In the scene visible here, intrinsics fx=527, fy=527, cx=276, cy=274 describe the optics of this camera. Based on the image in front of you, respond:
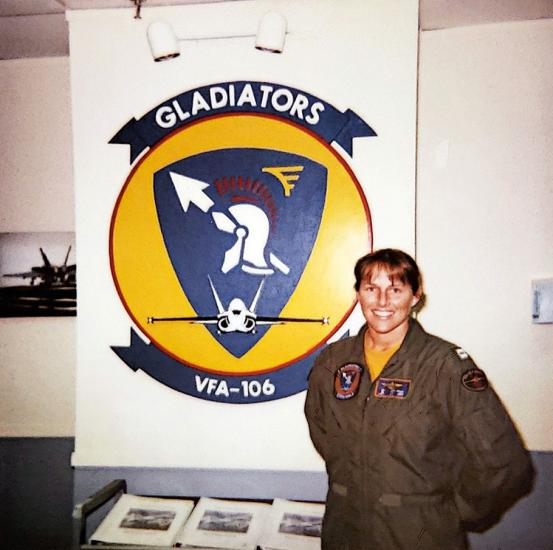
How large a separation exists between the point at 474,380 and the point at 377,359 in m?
0.32

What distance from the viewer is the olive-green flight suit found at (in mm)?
1553

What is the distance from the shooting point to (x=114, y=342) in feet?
7.39

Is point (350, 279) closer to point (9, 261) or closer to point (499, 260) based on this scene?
point (499, 260)

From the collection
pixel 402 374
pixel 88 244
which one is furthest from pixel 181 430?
pixel 402 374

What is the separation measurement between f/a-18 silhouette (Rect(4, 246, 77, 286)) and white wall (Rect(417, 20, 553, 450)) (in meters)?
1.69

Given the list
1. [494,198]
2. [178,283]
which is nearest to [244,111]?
[178,283]

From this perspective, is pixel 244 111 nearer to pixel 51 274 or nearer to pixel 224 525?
pixel 51 274

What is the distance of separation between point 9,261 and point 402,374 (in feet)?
6.61

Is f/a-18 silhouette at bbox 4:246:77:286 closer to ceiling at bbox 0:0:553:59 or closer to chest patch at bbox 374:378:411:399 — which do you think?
ceiling at bbox 0:0:553:59

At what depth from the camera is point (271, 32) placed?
2.08 m

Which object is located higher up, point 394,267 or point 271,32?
point 271,32

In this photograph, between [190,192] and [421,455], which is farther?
[190,192]

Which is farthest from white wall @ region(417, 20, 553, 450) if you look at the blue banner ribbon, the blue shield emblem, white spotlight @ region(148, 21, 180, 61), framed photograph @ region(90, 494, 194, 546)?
framed photograph @ region(90, 494, 194, 546)

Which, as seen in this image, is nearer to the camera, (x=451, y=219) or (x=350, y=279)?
(x=350, y=279)
